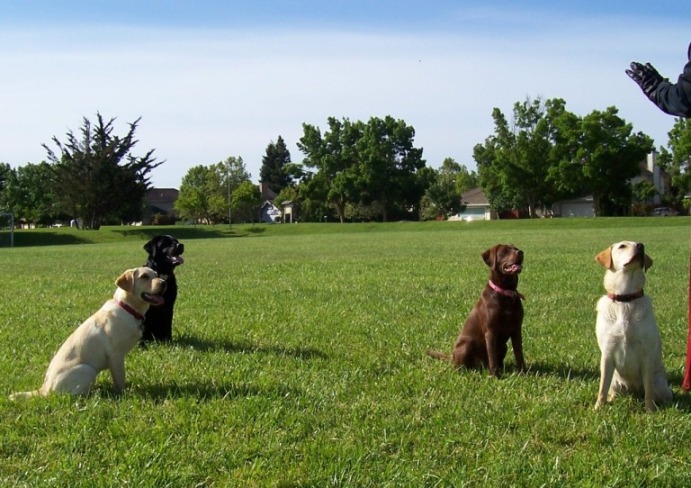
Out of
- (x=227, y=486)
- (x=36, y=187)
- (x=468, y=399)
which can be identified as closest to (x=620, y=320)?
(x=468, y=399)

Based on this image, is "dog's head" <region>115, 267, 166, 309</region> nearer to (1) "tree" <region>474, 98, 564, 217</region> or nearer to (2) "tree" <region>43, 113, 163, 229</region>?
(2) "tree" <region>43, 113, 163, 229</region>

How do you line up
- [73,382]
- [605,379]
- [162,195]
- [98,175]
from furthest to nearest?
[162,195]
[98,175]
[73,382]
[605,379]

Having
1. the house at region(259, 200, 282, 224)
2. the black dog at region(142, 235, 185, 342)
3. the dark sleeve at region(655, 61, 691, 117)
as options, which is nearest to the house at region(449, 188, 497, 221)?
the house at region(259, 200, 282, 224)

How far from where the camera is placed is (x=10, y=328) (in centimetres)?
895

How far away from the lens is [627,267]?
4789mm

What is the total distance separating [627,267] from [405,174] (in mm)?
80648

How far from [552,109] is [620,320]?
3051 inches

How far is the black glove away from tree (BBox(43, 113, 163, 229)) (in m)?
58.2

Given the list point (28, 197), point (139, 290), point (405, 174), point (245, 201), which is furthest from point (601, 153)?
point (139, 290)

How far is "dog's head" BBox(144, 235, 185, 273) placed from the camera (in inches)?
295

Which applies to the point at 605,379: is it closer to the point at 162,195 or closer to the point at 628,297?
the point at 628,297

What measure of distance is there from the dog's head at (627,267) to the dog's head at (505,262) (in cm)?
91

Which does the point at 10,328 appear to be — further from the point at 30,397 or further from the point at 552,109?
the point at 552,109

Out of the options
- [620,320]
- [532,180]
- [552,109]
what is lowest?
[620,320]
